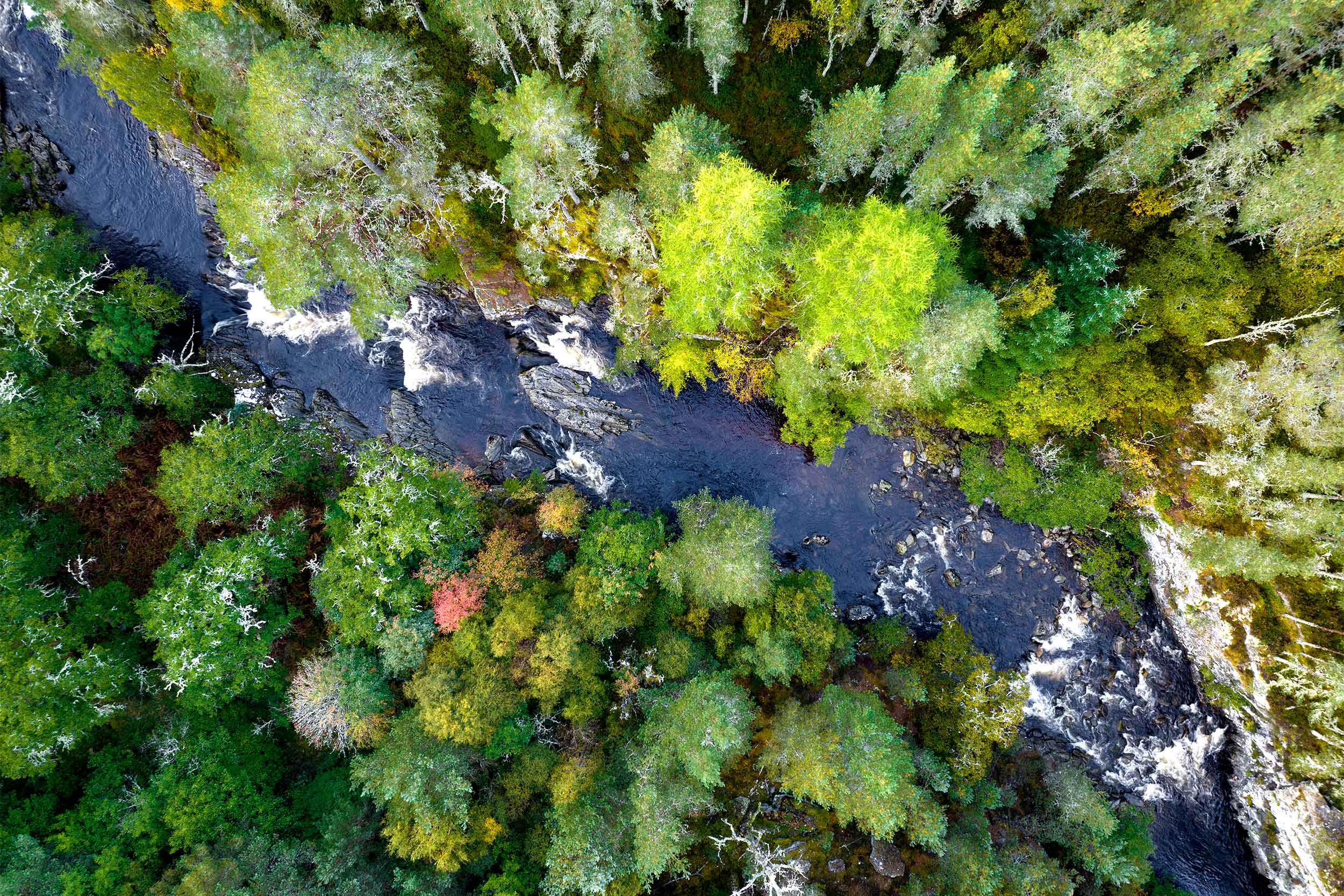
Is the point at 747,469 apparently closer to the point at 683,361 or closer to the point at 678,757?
the point at 683,361

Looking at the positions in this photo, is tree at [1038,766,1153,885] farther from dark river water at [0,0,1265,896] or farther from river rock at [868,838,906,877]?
river rock at [868,838,906,877]

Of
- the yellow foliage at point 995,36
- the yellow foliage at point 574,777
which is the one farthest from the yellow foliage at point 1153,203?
the yellow foliage at point 574,777

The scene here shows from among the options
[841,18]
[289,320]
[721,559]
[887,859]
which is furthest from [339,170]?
[887,859]

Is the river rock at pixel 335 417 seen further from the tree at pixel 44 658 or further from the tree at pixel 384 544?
the tree at pixel 44 658

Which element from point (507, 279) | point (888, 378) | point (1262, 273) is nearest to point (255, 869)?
point (507, 279)

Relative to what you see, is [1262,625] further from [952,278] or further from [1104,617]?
[952,278]

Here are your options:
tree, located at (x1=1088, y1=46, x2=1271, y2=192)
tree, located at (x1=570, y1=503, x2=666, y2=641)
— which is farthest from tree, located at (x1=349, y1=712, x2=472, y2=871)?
tree, located at (x1=1088, y1=46, x2=1271, y2=192)
